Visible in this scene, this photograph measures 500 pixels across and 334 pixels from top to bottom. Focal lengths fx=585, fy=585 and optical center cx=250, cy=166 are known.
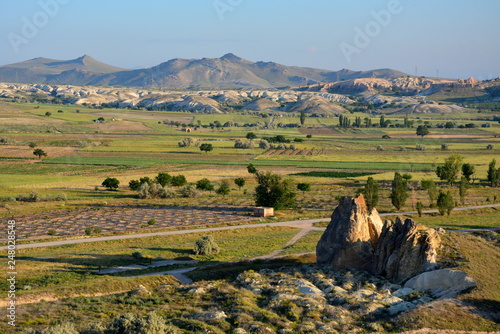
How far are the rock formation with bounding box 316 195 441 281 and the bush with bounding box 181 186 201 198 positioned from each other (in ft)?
128

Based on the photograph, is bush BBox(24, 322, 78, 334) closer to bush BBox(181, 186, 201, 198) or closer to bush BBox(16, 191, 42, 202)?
bush BBox(16, 191, 42, 202)

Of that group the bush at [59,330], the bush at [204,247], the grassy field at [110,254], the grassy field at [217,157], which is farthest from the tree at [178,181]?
the bush at [59,330]

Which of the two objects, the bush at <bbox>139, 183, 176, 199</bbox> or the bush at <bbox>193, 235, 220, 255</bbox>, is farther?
the bush at <bbox>139, 183, 176, 199</bbox>

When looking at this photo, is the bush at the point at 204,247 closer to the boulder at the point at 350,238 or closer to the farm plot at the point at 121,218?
the boulder at the point at 350,238

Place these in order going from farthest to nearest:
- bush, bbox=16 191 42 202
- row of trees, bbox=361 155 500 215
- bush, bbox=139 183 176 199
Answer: bush, bbox=139 183 176 199 → bush, bbox=16 191 42 202 → row of trees, bbox=361 155 500 215

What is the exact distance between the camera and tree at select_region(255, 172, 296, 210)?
216 ft

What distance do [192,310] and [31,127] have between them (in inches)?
6356

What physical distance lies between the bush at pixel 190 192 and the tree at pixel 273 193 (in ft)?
39.4

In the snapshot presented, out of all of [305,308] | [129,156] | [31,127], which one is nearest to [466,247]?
[305,308]

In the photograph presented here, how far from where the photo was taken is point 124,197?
74.6 metres

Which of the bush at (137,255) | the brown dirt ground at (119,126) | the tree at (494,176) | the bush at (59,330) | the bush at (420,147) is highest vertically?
the brown dirt ground at (119,126)

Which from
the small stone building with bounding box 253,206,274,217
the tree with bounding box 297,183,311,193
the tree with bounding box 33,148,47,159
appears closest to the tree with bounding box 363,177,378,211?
the small stone building with bounding box 253,206,274,217

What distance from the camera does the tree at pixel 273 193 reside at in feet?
216

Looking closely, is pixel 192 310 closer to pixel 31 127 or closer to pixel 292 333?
pixel 292 333
